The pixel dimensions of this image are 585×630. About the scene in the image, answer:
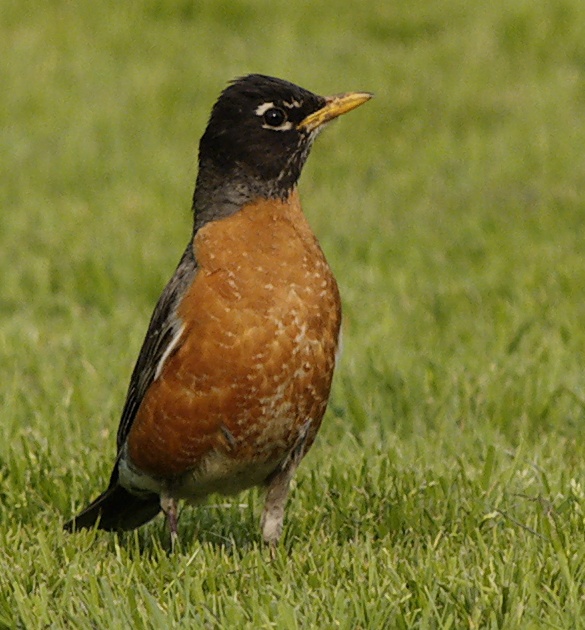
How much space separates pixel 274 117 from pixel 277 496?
1.35 m

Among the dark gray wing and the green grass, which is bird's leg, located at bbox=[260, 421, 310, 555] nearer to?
the green grass

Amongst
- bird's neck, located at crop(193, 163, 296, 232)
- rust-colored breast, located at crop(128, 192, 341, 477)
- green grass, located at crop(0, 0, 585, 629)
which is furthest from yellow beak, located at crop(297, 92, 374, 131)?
green grass, located at crop(0, 0, 585, 629)

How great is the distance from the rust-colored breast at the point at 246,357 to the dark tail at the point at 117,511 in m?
0.34

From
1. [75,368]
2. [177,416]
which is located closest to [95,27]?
[75,368]

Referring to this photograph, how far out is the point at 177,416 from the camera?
4465mm

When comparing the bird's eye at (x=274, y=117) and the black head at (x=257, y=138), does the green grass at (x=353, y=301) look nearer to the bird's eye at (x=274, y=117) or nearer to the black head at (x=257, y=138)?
the black head at (x=257, y=138)

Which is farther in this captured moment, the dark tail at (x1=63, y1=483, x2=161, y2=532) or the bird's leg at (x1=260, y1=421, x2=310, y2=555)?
the dark tail at (x1=63, y1=483, x2=161, y2=532)

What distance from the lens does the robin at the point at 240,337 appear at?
436cm

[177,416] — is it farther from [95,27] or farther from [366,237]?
[95,27]

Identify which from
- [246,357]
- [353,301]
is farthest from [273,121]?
[353,301]

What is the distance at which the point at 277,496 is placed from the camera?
4.70 meters

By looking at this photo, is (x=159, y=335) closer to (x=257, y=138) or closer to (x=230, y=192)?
(x=230, y=192)

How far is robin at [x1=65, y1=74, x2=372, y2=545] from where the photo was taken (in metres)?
4.36

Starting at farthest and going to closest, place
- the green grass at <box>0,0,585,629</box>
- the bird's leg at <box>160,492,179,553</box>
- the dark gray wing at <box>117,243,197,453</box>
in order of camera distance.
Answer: the bird's leg at <box>160,492,179,553</box> → the dark gray wing at <box>117,243,197,453</box> → the green grass at <box>0,0,585,629</box>
